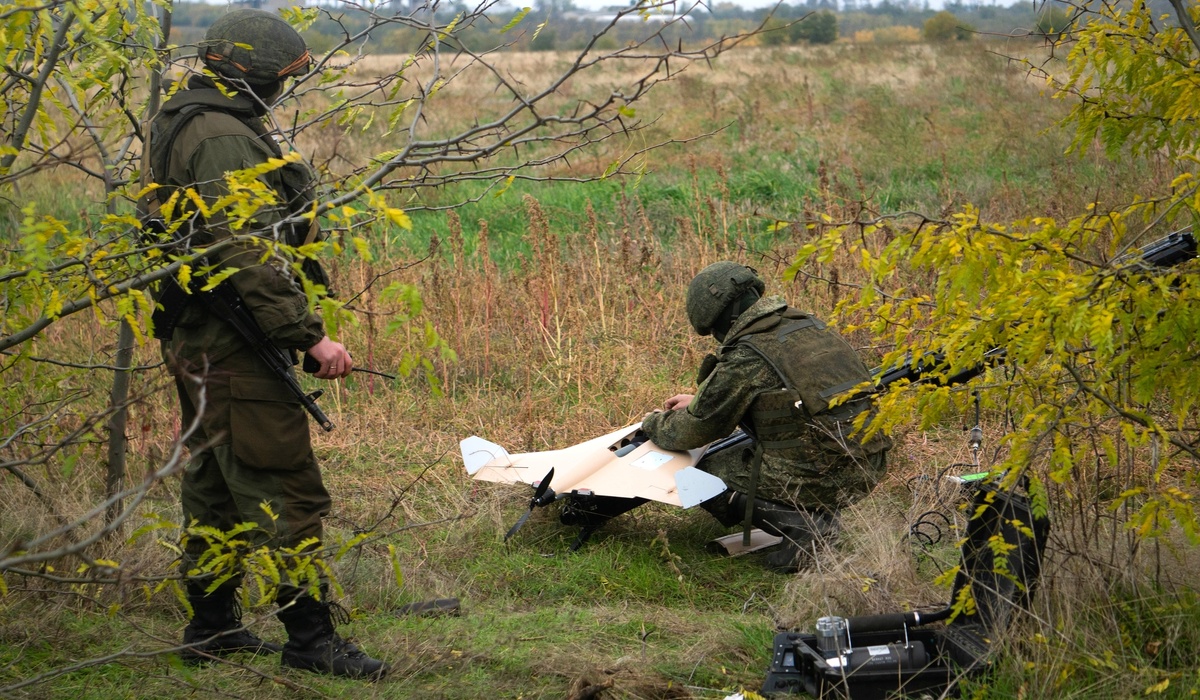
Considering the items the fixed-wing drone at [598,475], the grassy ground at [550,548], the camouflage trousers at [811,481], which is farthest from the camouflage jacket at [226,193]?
the camouflage trousers at [811,481]

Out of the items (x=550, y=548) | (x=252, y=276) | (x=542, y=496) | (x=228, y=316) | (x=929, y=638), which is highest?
(x=252, y=276)

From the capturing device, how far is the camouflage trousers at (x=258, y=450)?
11.6 ft

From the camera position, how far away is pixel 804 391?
484 cm

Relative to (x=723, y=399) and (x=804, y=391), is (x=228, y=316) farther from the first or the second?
(x=804, y=391)

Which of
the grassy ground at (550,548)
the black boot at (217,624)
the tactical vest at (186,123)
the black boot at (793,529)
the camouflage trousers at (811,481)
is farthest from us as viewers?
the camouflage trousers at (811,481)

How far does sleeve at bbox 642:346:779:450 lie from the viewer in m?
4.89

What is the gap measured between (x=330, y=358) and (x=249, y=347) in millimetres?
280

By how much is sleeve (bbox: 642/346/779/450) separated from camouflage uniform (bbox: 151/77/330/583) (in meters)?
1.87

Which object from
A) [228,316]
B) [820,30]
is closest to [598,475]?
[228,316]

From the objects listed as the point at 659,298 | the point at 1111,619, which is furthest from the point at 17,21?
the point at 659,298

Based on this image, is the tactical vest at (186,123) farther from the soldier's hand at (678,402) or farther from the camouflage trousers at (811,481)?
the camouflage trousers at (811,481)

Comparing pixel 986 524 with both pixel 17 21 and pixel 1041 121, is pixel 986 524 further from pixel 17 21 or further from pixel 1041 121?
pixel 1041 121

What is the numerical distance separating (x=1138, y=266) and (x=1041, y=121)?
14062 mm

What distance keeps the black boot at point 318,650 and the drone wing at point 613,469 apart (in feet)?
5.08
